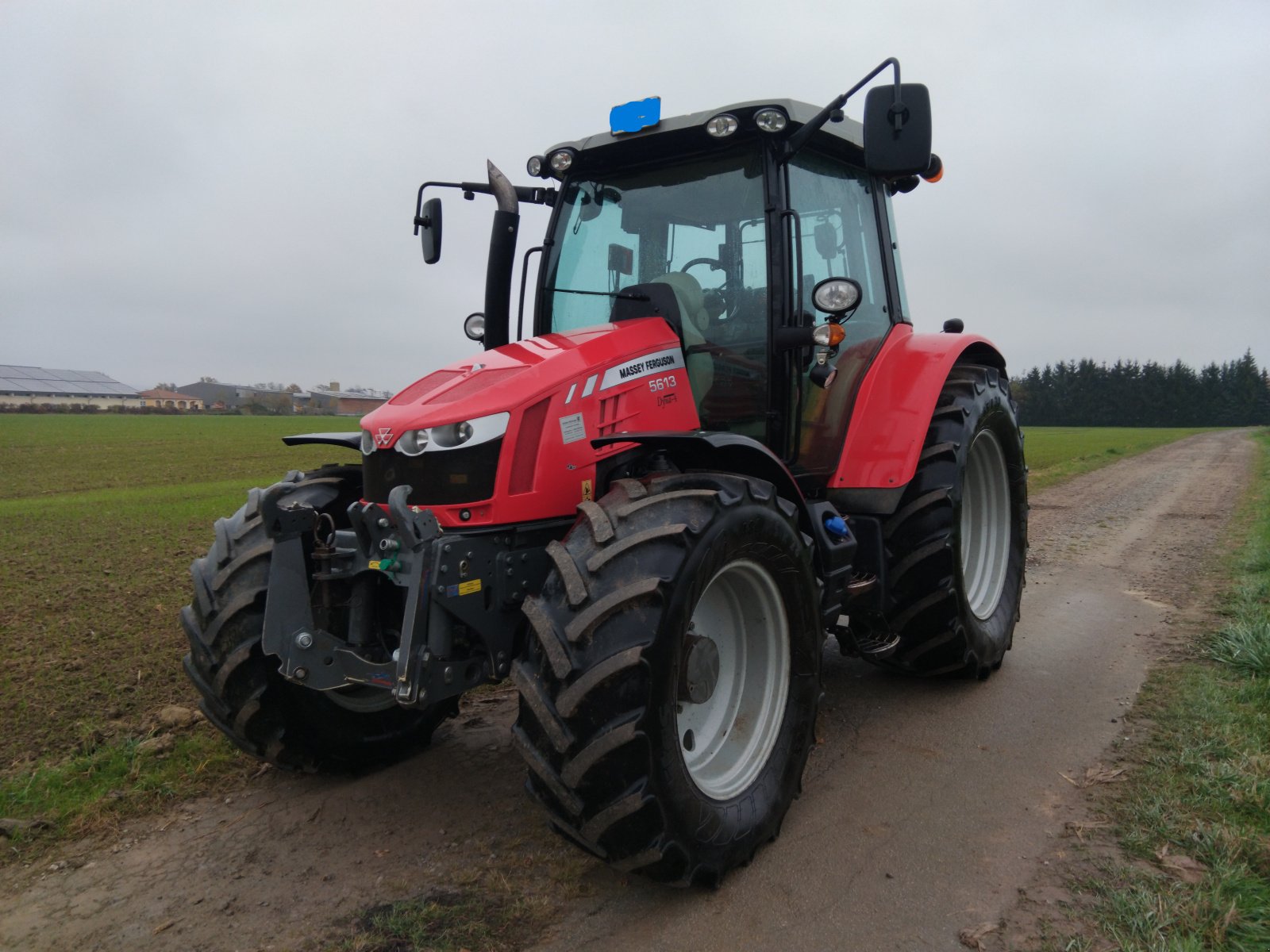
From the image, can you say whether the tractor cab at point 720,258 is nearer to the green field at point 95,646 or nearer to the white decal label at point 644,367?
the white decal label at point 644,367

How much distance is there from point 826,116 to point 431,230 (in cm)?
175

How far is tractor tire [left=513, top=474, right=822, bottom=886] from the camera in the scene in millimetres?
2447

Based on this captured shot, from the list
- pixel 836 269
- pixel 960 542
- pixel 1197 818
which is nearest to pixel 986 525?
pixel 960 542

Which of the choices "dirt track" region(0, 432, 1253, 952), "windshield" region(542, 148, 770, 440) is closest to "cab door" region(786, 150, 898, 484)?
"windshield" region(542, 148, 770, 440)

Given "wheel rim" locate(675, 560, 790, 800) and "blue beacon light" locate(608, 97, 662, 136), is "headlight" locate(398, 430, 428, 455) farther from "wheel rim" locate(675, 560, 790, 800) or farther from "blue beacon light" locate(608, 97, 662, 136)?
"blue beacon light" locate(608, 97, 662, 136)

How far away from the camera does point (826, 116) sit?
133 inches

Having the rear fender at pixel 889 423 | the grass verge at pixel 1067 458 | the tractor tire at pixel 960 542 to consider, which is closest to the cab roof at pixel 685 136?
the rear fender at pixel 889 423

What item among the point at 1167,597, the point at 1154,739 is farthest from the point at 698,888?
the point at 1167,597

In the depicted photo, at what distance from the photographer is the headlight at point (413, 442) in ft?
9.61

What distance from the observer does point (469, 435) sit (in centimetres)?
290

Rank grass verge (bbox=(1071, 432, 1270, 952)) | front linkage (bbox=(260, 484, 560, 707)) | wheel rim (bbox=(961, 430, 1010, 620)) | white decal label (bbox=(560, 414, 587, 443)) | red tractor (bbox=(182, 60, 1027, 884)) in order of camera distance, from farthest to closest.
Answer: wheel rim (bbox=(961, 430, 1010, 620)) < white decal label (bbox=(560, 414, 587, 443)) < front linkage (bbox=(260, 484, 560, 707)) < red tractor (bbox=(182, 60, 1027, 884)) < grass verge (bbox=(1071, 432, 1270, 952))

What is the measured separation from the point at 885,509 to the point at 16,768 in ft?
12.4

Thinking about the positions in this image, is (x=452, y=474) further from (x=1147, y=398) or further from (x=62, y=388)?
(x=62, y=388)

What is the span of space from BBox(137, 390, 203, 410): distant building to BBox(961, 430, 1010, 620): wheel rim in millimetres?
74386
